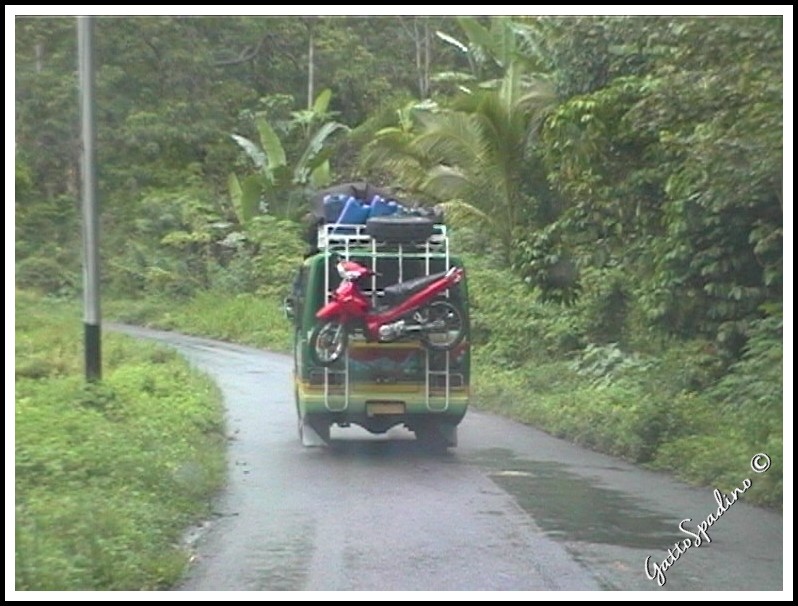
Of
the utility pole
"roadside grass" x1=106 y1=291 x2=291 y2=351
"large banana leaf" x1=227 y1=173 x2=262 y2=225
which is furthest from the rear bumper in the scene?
"large banana leaf" x1=227 y1=173 x2=262 y2=225

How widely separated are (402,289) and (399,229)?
0.57 m

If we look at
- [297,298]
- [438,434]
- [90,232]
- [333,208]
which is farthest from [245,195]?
[438,434]

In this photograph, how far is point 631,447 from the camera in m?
12.8

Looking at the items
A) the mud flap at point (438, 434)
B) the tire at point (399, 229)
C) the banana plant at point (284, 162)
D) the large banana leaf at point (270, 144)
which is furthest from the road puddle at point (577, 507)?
the large banana leaf at point (270, 144)

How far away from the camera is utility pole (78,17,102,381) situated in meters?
12.0

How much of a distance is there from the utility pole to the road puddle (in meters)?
3.73

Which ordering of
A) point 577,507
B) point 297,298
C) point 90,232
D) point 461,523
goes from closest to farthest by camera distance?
point 461,523
point 577,507
point 90,232
point 297,298

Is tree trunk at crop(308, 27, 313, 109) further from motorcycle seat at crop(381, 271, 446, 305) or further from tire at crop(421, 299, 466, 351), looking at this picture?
tire at crop(421, 299, 466, 351)

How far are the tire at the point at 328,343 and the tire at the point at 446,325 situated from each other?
768 millimetres

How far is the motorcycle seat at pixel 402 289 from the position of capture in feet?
41.1

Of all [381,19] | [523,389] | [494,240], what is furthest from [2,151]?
[523,389]

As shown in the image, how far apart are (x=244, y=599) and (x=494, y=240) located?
8.98 m

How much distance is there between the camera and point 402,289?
12531 mm

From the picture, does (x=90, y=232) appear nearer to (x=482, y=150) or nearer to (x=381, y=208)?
(x=381, y=208)
